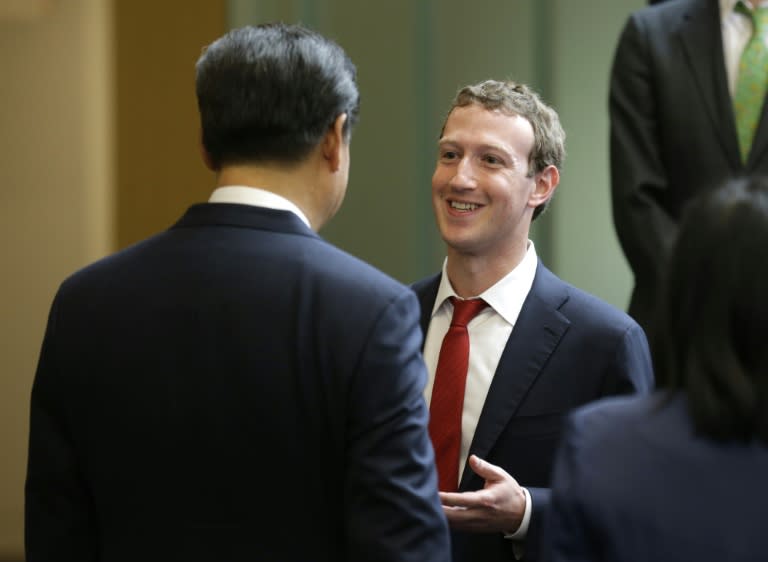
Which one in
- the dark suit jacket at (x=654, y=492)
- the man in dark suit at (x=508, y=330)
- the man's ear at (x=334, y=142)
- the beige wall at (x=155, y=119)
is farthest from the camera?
the beige wall at (x=155, y=119)

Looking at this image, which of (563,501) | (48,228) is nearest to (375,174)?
(48,228)

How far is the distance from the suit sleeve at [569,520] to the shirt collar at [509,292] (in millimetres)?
1002

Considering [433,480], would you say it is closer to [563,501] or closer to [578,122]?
[563,501]

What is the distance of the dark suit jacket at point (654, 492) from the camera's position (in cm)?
128

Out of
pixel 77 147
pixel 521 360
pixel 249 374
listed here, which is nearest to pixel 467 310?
pixel 521 360

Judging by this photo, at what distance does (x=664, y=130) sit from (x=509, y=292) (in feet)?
2.73

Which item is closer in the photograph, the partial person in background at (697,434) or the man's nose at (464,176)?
the partial person in background at (697,434)

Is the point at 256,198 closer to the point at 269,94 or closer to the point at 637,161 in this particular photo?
the point at 269,94

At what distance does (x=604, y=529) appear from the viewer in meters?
1.32

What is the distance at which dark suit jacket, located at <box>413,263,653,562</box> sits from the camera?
222 centimetres

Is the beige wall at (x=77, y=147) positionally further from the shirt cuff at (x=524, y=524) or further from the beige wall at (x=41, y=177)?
the shirt cuff at (x=524, y=524)

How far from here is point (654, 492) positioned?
1305 millimetres

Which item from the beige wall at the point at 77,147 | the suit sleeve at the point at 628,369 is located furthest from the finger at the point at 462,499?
the beige wall at the point at 77,147

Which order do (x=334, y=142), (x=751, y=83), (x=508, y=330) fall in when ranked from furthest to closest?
(x=751, y=83), (x=508, y=330), (x=334, y=142)
